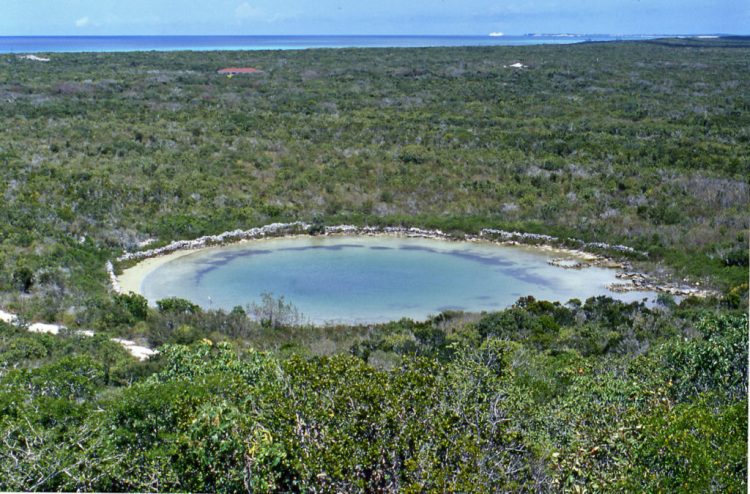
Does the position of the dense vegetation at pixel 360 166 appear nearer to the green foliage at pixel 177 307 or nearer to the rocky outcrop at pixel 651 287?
the rocky outcrop at pixel 651 287

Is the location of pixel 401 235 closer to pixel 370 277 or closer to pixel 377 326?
pixel 370 277

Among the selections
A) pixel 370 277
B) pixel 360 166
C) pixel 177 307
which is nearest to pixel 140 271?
pixel 177 307

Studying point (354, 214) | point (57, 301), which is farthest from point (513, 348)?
point (354, 214)

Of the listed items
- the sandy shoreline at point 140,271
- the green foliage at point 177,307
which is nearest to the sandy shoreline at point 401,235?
the sandy shoreline at point 140,271

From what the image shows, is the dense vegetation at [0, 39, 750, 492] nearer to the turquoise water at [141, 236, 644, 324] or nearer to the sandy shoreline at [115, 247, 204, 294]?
the sandy shoreline at [115, 247, 204, 294]

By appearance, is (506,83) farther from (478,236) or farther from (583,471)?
(583,471)

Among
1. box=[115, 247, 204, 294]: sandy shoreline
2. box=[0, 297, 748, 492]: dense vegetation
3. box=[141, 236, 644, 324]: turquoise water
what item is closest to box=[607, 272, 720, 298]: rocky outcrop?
box=[141, 236, 644, 324]: turquoise water
